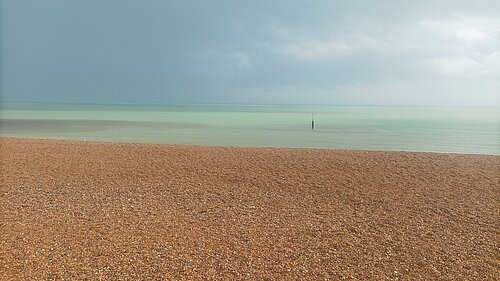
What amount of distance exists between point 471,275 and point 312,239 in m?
2.17

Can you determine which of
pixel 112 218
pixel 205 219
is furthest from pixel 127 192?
pixel 205 219

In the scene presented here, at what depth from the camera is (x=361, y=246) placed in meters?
6.01

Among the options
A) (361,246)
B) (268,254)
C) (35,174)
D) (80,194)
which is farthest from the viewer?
(35,174)

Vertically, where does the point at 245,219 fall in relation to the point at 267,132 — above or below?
below

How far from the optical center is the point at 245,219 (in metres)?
7.23

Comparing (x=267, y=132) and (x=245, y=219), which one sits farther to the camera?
(x=267, y=132)

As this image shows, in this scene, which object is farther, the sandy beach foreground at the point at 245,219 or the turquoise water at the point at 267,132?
the turquoise water at the point at 267,132

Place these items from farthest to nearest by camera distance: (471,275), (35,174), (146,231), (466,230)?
1. (35,174)
2. (466,230)
3. (146,231)
4. (471,275)

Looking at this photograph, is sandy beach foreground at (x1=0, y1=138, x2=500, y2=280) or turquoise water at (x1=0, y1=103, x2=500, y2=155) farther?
turquoise water at (x1=0, y1=103, x2=500, y2=155)

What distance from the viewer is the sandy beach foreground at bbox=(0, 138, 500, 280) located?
5211 mm

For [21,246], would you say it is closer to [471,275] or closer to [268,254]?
[268,254]

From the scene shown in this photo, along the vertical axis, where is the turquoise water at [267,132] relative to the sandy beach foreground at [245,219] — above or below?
above

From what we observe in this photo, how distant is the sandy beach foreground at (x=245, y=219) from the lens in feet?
17.1

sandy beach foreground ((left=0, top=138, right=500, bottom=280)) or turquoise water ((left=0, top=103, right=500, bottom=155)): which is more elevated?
turquoise water ((left=0, top=103, right=500, bottom=155))
